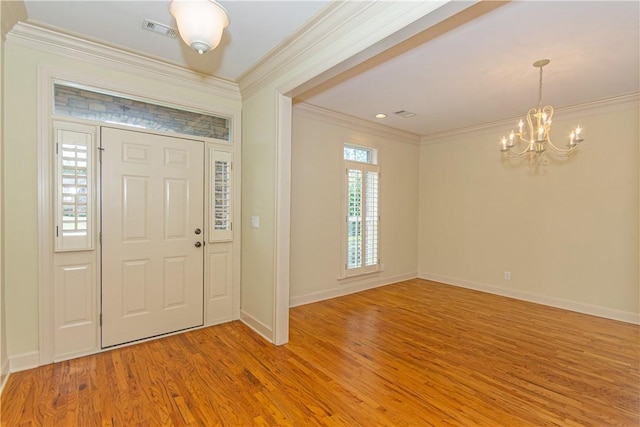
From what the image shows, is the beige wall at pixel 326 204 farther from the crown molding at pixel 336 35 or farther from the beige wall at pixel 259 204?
the crown molding at pixel 336 35

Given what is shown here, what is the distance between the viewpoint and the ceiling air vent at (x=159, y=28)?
250 cm

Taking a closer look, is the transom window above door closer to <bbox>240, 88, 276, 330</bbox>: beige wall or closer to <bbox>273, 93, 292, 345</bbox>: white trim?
<bbox>240, 88, 276, 330</bbox>: beige wall

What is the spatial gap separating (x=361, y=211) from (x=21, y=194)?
4.03 meters

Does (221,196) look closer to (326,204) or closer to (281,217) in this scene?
(281,217)

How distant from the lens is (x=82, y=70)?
2.81 m

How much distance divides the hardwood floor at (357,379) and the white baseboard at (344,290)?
25.7 inches

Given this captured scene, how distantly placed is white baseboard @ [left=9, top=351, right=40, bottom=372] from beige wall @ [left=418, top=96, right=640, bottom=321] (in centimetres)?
561

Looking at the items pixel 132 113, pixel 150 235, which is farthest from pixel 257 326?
pixel 132 113

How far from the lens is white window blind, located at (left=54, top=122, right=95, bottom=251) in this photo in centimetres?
Answer: 270

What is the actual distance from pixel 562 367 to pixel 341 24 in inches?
135

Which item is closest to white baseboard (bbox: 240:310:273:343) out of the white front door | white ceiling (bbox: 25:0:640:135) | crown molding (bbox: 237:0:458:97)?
the white front door

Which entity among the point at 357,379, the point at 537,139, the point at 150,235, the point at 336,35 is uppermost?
the point at 336,35

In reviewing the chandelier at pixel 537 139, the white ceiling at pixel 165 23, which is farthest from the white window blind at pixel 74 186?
the chandelier at pixel 537 139

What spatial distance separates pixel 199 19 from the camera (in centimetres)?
175
